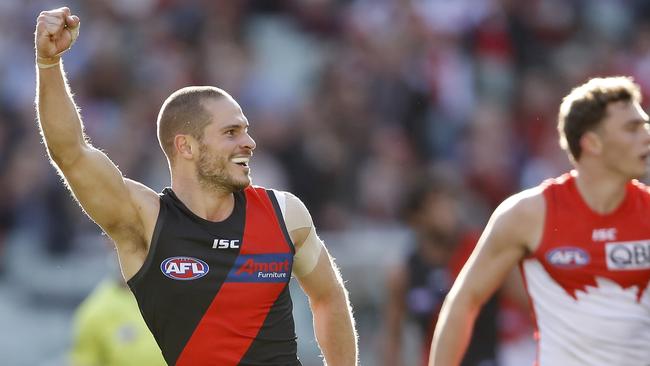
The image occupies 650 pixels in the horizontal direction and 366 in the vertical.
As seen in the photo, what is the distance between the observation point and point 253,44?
49.5ft

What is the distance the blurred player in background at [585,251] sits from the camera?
23.7 ft

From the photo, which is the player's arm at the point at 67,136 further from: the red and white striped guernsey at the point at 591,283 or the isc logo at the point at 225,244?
the red and white striped guernsey at the point at 591,283

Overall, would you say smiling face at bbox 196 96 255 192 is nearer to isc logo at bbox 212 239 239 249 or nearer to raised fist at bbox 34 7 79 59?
isc logo at bbox 212 239 239 249

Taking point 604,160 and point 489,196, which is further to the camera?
point 489,196

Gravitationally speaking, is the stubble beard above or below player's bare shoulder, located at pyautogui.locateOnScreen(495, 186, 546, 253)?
above

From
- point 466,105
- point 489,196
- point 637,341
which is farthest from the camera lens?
point 466,105

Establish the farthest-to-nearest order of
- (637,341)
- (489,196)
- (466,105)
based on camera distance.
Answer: (466,105) → (489,196) → (637,341)

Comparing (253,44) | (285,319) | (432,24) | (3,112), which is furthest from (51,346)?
(285,319)

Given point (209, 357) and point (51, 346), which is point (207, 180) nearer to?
point (209, 357)

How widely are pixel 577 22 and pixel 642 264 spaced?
8929mm

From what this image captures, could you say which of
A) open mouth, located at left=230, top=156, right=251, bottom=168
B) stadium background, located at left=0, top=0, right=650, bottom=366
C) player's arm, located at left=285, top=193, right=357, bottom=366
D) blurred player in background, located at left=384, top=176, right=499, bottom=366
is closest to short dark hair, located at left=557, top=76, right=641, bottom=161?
player's arm, located at left=285, top=193, right=357, bottom=366

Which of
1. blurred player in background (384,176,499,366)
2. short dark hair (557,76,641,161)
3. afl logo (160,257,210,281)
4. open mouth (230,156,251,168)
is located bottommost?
blurred player in background (384,176,499,366)

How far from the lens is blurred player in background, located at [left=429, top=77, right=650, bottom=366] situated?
7.22m

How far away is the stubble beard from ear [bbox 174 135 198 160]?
0.16 ft
